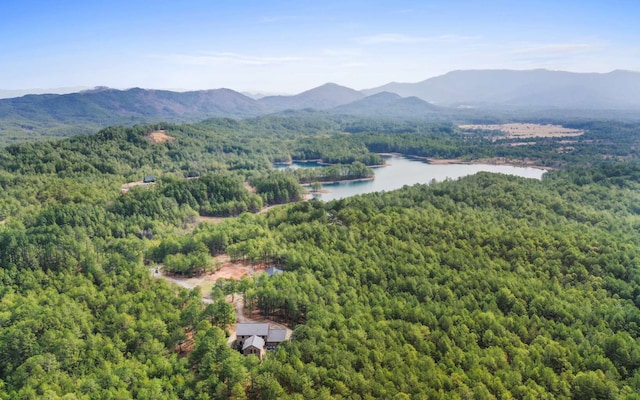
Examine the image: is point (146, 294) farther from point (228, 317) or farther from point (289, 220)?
point (289, 220)

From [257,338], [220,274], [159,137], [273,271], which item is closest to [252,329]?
[257,338]

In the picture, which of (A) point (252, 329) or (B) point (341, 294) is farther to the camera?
(B) point (341, 294)

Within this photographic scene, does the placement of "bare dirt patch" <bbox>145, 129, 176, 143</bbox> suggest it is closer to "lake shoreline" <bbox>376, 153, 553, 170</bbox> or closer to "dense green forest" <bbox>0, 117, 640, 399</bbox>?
"dense green forest" <bbox>0, 117, 640, 399</bbox>

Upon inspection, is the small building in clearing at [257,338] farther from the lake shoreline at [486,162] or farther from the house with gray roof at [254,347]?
the lake shoreline at [486,162]

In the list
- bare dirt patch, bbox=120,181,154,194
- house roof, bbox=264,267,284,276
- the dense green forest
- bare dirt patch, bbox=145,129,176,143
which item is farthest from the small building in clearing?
bare dirt patch, bbox=145,129,176,143

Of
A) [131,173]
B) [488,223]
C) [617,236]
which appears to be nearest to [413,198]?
[488,223]

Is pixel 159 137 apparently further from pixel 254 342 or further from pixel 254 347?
pixel 254 347
